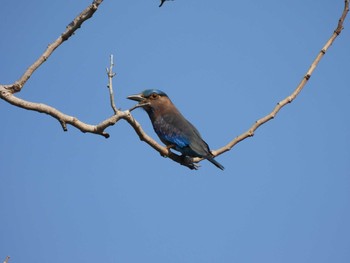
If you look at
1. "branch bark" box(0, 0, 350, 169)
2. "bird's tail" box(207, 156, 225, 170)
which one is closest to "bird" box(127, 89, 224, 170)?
"bird's tail" box(207, 156, 225, 170)

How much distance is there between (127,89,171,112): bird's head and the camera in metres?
7.54

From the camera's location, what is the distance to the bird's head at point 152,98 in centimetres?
754

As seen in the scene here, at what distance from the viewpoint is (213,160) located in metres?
6.25

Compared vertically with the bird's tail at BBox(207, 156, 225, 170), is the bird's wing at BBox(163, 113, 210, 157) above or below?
above

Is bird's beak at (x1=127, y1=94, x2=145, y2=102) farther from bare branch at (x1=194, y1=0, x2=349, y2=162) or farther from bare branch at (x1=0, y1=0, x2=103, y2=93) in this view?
bare branch at (x1=0, y1=0, x2=103, y2=93)

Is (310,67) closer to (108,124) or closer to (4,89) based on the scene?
(108,124)

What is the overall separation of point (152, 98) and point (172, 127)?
0.75 metres

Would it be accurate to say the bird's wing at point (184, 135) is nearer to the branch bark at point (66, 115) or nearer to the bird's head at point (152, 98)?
the bird's head at point (152, 98)

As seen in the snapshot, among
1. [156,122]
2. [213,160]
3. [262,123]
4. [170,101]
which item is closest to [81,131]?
[262,123]

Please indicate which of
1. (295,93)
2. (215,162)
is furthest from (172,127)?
(295,93)

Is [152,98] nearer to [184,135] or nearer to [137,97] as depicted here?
[137,97]

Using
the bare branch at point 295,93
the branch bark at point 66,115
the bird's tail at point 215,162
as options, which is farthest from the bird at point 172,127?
the branch bark at point 66,115

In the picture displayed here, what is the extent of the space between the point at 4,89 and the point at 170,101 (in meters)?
3.63

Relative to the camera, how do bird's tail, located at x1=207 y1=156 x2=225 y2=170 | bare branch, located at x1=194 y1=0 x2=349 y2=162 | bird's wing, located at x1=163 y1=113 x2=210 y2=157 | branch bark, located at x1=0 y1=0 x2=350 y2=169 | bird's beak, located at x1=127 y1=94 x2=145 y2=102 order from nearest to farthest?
branch bark, located at x1=0 y1=0 x2=350 y2=169 < bare branch, located at x1=194 y1=0 x2=349 y2=162 < bird's tail, located at x1=207 y1=156 x2=225 y2=170 < bird's wing, located at x1=163 y1=113 x2=210 y2=157 < bird's beak, located at x1=127 y1=94 x2=145 y2=102
